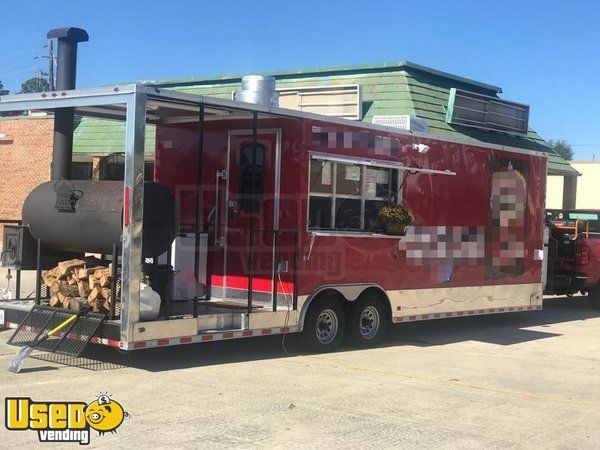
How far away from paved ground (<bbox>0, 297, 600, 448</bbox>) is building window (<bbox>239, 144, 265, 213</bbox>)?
6.63 ft

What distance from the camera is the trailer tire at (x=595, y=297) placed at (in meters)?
17.1

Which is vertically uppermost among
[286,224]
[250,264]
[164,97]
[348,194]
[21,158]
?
[21,158]

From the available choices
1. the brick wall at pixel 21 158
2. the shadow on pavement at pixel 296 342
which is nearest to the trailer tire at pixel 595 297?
the shadow on pavement at pixel 296 342

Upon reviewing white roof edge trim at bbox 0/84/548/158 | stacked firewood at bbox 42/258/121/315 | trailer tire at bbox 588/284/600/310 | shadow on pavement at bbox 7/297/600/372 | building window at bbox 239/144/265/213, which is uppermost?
white roof edge trim at bbox 0/84/548/158

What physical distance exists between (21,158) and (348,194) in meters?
21.3

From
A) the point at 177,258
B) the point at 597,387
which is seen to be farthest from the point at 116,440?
the point at 597,387

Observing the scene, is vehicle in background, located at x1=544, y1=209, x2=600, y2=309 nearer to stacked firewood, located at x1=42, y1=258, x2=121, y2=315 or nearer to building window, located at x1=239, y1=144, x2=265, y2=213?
building window, located at x1=239, y1=144, x2=265, y2=213

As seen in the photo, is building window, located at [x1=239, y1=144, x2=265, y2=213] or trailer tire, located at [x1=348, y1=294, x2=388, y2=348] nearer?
building window, located at [x1=239, y1=144, x2=265, y2=213]

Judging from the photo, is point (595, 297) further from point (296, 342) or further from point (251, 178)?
point (251, 178)

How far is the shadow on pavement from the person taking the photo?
902 cm

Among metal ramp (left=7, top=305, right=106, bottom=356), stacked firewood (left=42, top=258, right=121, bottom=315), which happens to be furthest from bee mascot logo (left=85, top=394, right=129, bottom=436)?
stacked firewood (left=42, top=258, right=121, bottom=315)

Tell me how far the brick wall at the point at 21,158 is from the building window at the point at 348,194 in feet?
64.5

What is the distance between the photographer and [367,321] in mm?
10789

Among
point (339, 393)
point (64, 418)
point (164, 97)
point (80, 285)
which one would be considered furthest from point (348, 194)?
point (64, 418)
